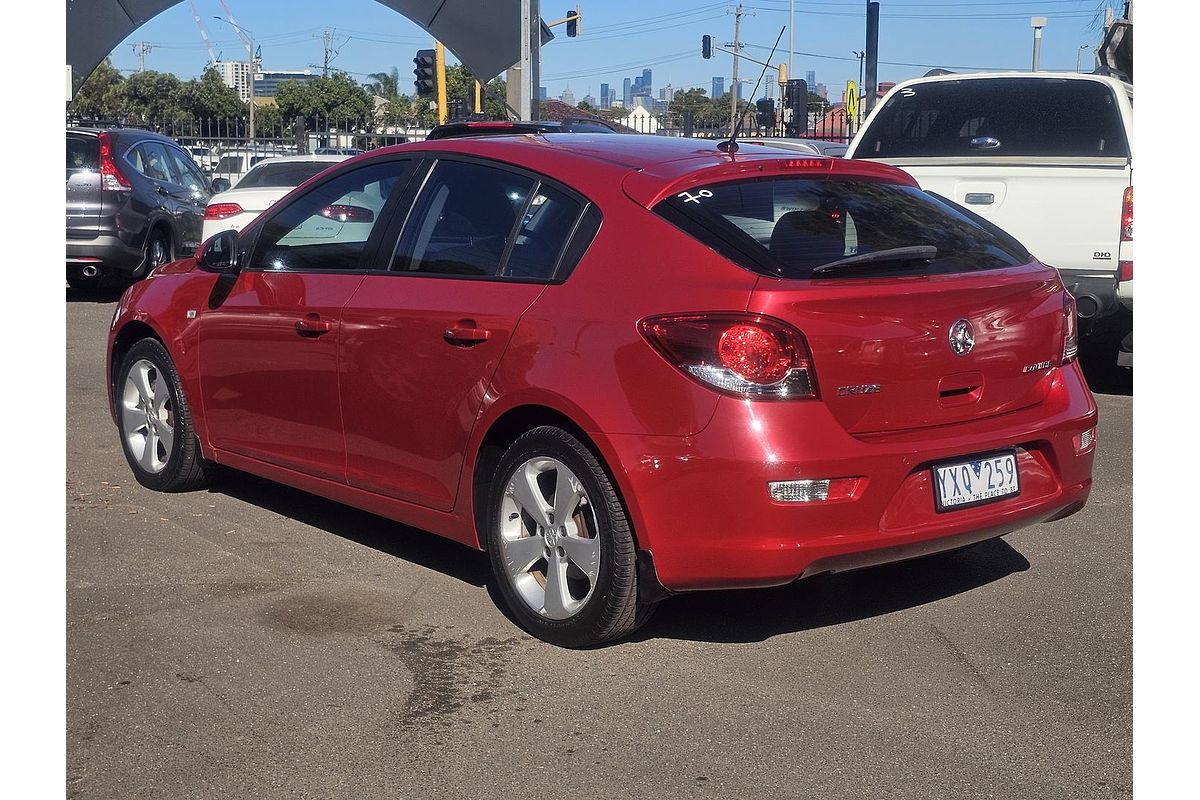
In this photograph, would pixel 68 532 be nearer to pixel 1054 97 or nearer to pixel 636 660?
pixel 636 660

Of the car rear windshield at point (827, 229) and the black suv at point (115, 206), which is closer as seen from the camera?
the car rear windshield at point (827, 229)

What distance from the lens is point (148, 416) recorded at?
6.46 metres

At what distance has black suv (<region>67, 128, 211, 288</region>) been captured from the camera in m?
14.0

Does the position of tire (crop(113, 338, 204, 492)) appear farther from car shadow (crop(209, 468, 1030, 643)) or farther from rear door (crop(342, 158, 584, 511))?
rear door (crop(342, 158, 584, 511))

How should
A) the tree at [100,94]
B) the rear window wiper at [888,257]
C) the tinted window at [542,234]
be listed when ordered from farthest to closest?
the tree at [100,94], the tinted window at [542,234], the rear window wiper at [888,257]

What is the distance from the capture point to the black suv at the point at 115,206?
14.0 metres

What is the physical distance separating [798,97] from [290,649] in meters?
11.2

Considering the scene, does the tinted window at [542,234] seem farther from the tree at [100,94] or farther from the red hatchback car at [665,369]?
the tree at [100,94]

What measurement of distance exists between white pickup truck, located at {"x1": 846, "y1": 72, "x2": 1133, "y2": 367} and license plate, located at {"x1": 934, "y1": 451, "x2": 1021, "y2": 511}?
4498mm

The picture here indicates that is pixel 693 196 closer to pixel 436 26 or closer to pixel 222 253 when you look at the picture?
pixel 222 253

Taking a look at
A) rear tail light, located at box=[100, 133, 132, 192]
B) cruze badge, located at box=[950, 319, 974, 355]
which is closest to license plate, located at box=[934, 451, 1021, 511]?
cruze badge, located at box=[950, 319, 974, 355]

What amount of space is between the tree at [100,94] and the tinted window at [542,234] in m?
83.2

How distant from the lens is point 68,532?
19.0ft

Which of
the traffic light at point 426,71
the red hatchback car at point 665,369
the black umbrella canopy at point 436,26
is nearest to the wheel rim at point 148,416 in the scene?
the red hatchback car at point 665,369
